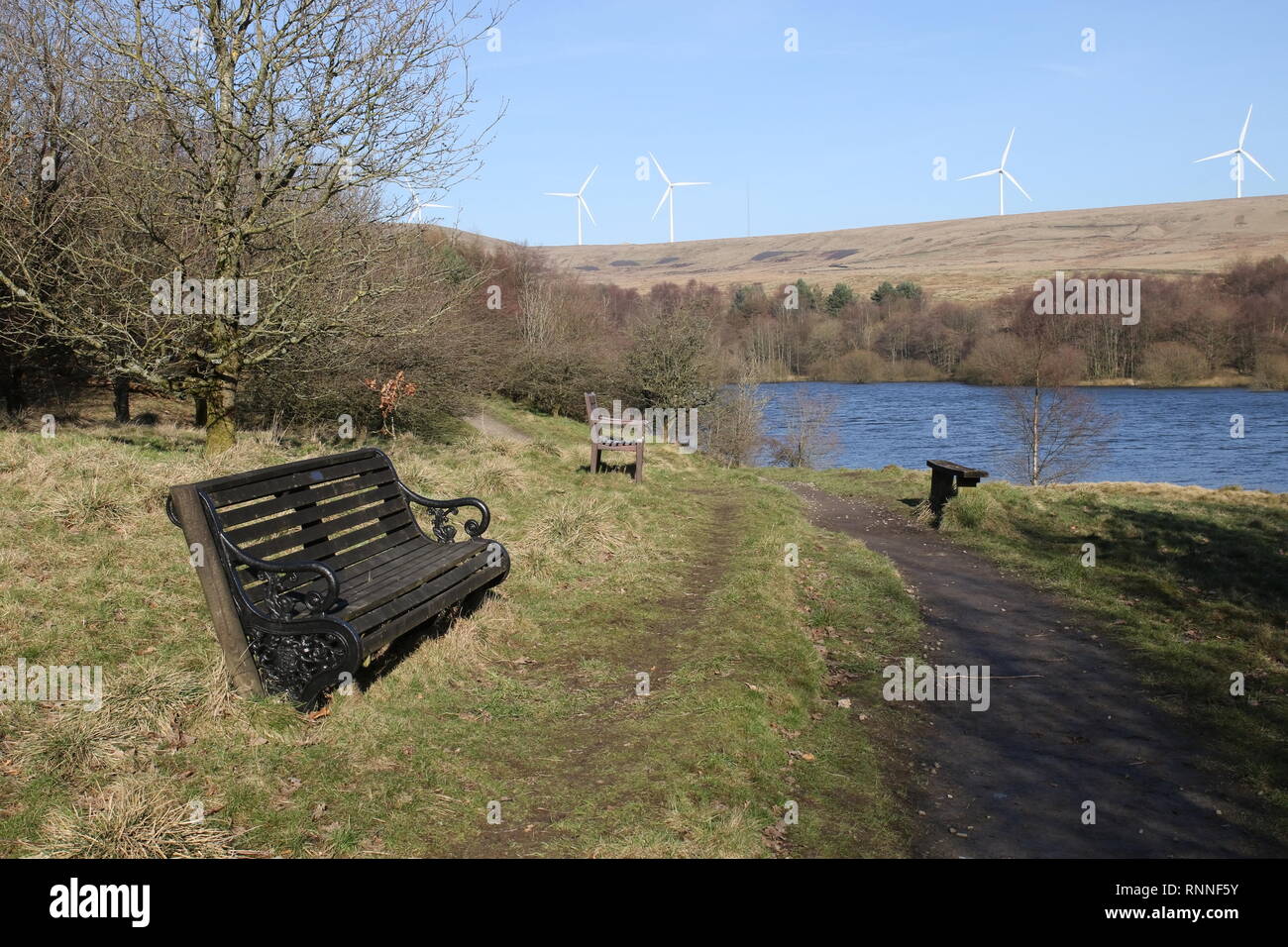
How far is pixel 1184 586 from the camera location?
9305 millimetres

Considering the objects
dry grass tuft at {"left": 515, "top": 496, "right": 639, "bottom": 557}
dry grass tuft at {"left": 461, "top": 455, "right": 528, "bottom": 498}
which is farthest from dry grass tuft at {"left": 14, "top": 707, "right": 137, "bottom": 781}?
dry grass tuft at {"left": 461, "top": 455, "right": 528, "bottom": 498}

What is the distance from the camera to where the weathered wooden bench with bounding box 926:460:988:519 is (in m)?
13.1

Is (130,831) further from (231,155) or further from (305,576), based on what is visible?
(231,155)

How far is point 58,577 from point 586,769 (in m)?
3.88

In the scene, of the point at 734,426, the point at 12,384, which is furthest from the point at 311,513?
the point at 734,426

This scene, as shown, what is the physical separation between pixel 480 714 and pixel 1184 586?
7.34 m

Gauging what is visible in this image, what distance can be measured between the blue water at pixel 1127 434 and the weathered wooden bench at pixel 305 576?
3864 cm

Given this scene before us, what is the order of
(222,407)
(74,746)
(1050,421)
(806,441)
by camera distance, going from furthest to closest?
(806,441) → (1050,421) → (222,407) → (74,746)

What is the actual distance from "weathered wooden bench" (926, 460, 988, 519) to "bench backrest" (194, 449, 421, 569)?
856 cm

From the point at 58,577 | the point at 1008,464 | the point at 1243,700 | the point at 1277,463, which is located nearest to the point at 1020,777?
the point at 1243,700

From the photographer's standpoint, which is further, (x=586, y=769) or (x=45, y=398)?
(x=45, y=398)

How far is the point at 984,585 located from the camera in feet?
31.6
